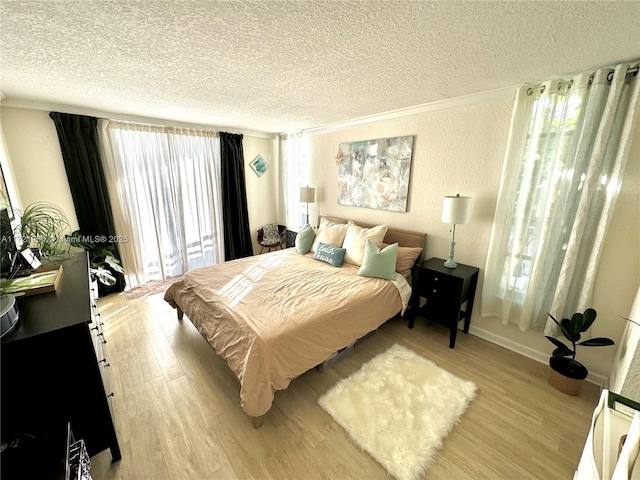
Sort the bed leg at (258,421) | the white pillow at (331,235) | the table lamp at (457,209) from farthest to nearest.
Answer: the white pillow at (331,235) → the table lamp at (457,209) → the bed leg at (258,421)

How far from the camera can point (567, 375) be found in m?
1.84

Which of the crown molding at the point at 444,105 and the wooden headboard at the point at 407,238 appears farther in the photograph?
the wooden headboard at the point at 407,238

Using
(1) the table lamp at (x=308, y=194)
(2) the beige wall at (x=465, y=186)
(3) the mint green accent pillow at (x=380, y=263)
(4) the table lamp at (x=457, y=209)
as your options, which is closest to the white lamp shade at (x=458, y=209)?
(4) the table lamp at (x=457, y=209)

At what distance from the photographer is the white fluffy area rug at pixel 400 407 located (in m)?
1.44

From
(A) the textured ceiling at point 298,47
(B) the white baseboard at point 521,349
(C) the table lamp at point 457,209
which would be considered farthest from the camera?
(C) the table lamp at point 457,209

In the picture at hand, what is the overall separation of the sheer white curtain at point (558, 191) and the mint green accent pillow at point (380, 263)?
86 cm

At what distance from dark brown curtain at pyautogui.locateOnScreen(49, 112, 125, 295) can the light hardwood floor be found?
5.09 feet

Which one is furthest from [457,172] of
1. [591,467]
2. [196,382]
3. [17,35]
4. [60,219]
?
[60,219]

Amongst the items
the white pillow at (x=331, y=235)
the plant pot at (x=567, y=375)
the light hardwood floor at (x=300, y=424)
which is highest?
the white pillow at (x=331, y=235)

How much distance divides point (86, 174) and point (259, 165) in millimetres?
2328

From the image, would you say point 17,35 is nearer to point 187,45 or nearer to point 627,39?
→ point 187,45

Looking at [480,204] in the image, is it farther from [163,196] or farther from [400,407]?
[163,196]

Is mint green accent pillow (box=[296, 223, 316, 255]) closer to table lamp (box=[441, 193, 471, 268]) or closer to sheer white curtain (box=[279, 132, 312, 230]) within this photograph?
sheer white curtain (box=[279, 132, 312, 230])

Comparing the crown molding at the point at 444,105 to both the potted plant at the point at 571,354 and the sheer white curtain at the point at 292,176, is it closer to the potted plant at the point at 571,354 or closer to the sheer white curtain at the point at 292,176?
the sheer white curtain at the point at 292,176
